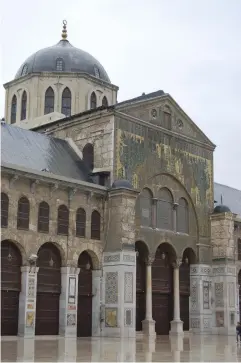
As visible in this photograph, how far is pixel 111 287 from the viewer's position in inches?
1284

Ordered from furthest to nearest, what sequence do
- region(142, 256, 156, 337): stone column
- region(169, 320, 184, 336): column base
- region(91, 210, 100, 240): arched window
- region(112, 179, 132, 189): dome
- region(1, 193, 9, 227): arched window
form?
1. region(169, 320, 184, 336): column base
2. region(142, 256, 156, 337): stone column
3. region(91, 210, 100, 240): arched window
4. region(112, 179, 132, 189): dome
5. region(1, 193, 9, 227): arched window

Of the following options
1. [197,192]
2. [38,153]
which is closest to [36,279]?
[38,153]

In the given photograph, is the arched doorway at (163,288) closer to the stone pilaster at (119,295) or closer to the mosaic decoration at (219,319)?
the mosaic decoration at (219,319)

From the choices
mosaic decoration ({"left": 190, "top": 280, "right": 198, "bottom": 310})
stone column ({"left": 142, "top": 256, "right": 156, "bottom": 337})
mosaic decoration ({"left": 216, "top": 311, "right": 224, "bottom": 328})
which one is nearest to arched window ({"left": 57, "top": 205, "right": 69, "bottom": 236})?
stone column ({"left": 142, "top": 256, "right": 156, "bottom": 337})

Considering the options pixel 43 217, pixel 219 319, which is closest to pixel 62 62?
pixel 43 217

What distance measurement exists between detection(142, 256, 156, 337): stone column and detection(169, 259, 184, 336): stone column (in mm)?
2194

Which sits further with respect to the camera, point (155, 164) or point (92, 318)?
point (155, 164)

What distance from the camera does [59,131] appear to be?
1502 inches

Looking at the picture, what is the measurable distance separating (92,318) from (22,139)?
11.1 m

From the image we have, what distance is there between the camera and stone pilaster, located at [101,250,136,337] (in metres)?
31.8

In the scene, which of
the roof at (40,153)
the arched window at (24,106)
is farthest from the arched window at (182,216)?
the arched window at (24,106)

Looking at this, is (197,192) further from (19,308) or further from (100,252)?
(19,308)

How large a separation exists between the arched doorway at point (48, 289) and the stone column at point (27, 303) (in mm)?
953

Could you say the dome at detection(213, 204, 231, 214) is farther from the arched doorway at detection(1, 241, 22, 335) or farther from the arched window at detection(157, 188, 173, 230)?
the arched doorway at detection(1, 241, 22, 335)
